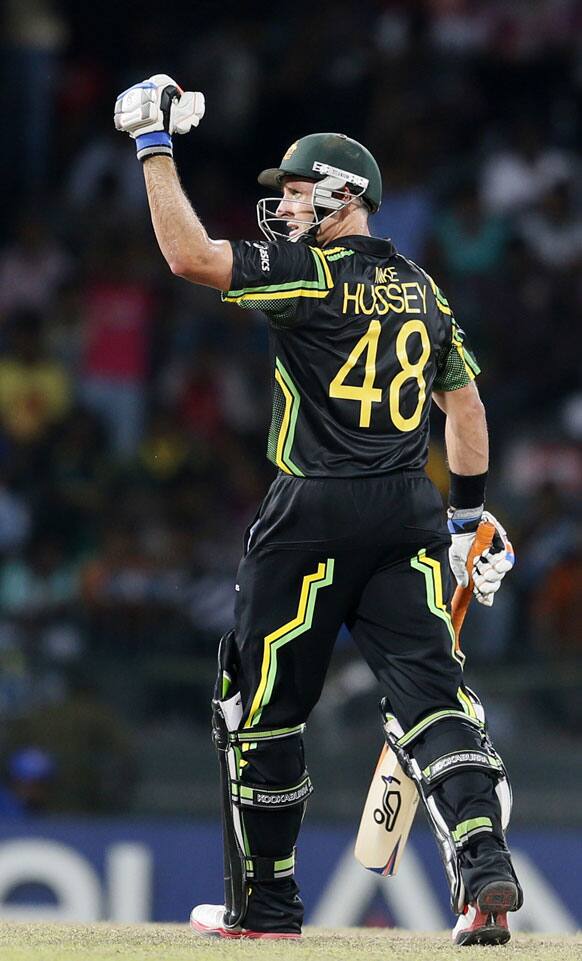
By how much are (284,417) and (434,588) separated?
0.60 m

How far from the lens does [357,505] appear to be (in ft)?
14.7

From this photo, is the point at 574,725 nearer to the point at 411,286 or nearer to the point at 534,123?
the point at 411,286

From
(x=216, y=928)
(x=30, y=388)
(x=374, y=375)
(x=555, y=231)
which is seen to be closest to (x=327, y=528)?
(x=374, y=375)

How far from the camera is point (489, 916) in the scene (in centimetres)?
422

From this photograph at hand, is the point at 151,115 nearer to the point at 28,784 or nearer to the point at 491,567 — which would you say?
the point at 491,567

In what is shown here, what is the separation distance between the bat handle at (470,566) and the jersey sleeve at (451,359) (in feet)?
1.36

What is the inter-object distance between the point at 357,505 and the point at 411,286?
2.01 ft

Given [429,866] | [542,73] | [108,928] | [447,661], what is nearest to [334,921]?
[429,866]

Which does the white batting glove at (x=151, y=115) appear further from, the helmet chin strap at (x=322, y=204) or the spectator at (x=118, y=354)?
the spectator at (x=118, y=354)

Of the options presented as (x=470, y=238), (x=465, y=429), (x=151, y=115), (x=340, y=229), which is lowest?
(x=465, y=429)

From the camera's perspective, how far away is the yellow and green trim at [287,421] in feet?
14.8

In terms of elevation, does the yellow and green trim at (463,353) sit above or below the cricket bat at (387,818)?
above

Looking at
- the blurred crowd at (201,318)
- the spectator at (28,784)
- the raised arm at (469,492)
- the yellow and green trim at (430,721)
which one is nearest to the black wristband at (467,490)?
the raised arm at (469,492)

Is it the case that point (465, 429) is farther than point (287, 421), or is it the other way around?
point (465, 429)
